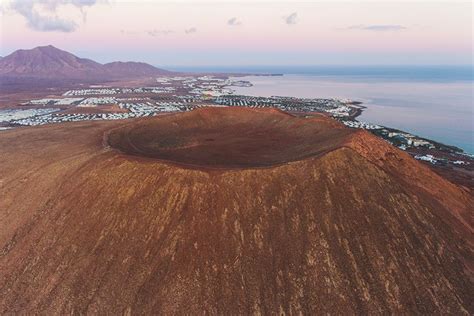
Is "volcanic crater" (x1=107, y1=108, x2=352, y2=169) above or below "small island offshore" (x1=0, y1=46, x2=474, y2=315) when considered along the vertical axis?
above

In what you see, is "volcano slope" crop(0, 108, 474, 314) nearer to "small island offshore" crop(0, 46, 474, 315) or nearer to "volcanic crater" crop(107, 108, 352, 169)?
"small island offshore" crop(0, 46, 474, 315)

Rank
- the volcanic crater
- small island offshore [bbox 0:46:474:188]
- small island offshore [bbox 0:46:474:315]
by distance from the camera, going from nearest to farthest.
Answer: small island offshore [bbox 0:46:474:315], the volcanic crater, small island offshore [bbox 0:46:474:188]

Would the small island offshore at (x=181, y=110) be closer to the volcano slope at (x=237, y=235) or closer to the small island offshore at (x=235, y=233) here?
the volcano slope at (x=237, y=235)

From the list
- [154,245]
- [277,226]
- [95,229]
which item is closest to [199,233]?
[154,245]

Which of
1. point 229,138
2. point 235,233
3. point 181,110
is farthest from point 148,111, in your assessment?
point 235,233

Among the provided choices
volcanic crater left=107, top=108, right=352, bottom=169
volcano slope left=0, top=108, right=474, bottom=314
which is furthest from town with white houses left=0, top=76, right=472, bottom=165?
volcano slope left=0, top=108, right=474, bottom=314

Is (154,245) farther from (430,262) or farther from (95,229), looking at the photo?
(430,262)

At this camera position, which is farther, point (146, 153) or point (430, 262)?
point (146, 153)

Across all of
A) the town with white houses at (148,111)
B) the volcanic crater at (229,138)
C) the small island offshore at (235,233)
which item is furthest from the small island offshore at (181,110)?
the small island offshore at (235,233)
